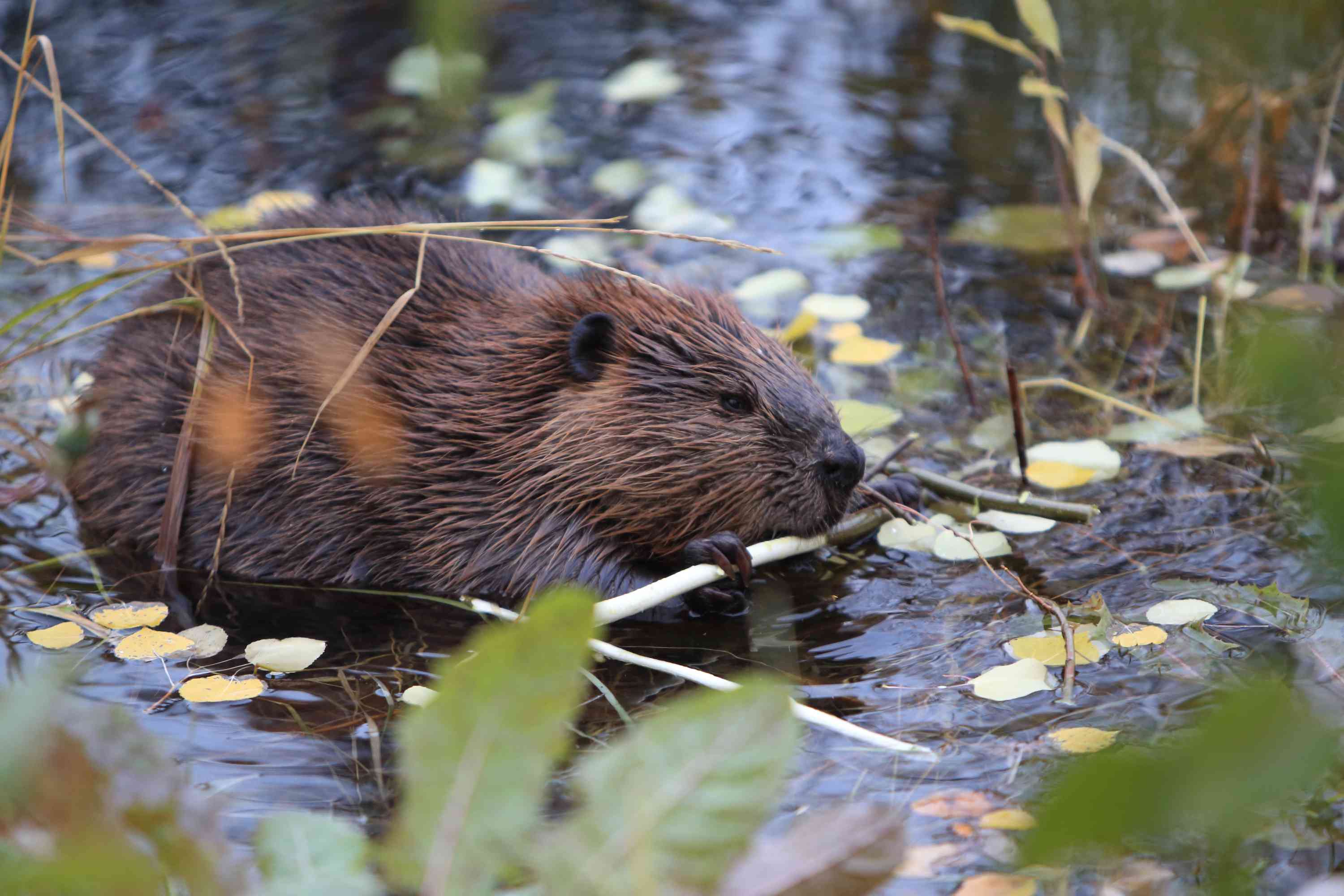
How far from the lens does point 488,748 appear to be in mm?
1045

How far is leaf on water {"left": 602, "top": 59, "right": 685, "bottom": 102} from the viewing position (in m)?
5.48

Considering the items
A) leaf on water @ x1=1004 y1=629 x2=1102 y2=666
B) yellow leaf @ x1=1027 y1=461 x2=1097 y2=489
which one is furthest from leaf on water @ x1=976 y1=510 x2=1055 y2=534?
leaf on water @ x1=1004 y1=629 x2=1102 y2=666

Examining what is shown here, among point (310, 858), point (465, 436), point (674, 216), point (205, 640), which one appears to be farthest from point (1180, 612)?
point (674, 216)

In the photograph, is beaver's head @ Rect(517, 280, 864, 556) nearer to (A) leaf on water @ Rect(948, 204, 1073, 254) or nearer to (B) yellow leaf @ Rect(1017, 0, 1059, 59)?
(B) yellow leaf @ Rect(1017, 0, 1059, 59)

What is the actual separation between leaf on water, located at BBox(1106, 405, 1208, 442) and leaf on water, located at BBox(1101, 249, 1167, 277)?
1008 millimetres

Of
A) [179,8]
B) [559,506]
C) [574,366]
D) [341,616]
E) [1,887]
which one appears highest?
[179,8]

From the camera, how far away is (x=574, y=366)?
2990 millimetres

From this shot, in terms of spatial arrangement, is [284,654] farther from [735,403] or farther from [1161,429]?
[1161,429]

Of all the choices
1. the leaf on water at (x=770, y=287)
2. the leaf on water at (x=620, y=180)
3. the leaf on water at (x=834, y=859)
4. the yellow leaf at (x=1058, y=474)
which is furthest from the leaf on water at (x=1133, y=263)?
the leaf on water at (x=834, y=859)

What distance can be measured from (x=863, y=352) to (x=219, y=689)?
2.14 meters

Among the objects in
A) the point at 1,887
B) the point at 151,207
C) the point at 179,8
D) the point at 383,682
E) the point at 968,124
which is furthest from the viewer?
the point at 179,8

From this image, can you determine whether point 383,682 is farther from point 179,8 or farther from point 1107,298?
point 179,8

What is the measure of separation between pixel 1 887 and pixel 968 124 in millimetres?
4978

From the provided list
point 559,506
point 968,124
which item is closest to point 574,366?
point 559,506
